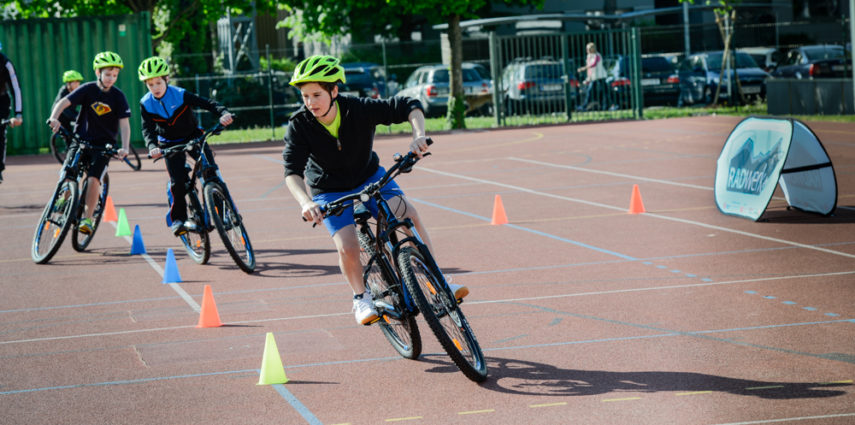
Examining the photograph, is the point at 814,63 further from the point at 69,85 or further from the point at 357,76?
the point at 69,85

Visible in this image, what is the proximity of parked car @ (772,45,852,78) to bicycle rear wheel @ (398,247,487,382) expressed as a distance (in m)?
26.0

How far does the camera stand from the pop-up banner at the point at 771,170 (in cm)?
1108

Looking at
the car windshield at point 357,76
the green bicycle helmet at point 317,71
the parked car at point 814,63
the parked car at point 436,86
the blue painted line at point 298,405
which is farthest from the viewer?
the parked car at point 436,86

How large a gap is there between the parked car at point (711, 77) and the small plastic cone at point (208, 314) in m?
26.7

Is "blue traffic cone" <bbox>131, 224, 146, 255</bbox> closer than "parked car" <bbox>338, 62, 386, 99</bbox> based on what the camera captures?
Yes

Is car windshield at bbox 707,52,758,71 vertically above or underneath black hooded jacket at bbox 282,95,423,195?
above

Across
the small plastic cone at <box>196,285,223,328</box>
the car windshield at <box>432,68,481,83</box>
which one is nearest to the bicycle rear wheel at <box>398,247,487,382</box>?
the small plastic cone at <box>196,285,223,328</box>

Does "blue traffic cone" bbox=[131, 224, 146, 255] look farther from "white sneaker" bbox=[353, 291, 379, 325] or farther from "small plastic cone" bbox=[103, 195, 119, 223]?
"white sneaker" bbox=[353, 291, 379, 325]

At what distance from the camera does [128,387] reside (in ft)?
19.8

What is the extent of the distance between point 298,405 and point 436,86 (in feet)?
93.7

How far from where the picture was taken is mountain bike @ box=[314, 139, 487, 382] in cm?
570

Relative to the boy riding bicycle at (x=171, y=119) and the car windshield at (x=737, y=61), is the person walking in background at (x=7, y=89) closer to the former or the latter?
the boy riding bicycle at (x=171, y=119)

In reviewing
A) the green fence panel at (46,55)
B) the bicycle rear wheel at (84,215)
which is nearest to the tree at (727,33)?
the green fence panel at (46,55)

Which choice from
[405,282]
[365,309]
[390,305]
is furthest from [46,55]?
[405,282]
